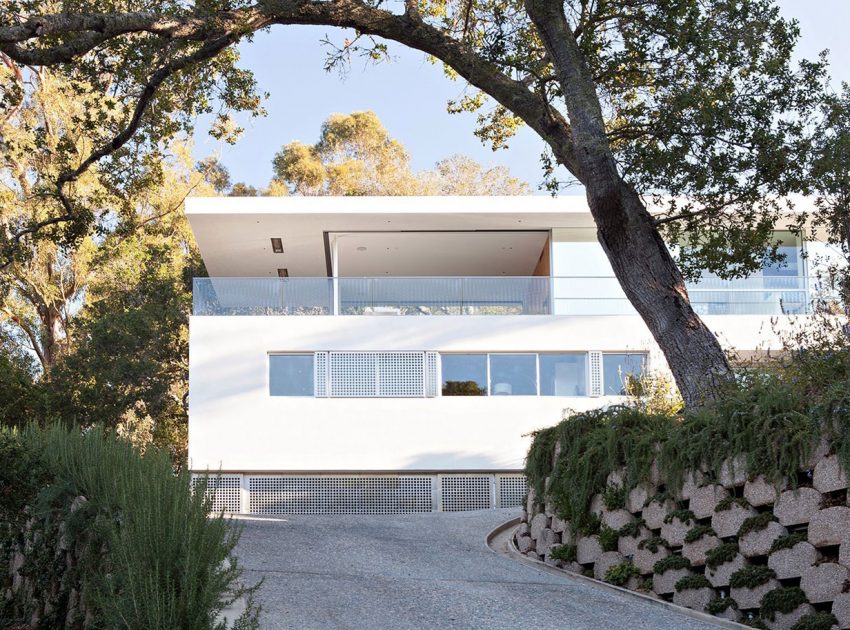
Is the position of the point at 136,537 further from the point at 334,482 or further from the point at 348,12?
the point at 334,482

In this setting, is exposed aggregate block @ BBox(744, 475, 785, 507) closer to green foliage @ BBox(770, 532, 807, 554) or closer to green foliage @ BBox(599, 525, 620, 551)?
green foliage @ BBox(770, 532, 807, 554)

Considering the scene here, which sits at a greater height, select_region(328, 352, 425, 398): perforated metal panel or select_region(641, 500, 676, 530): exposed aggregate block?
select_region(328, 352, 425, 398): perforated metal panel

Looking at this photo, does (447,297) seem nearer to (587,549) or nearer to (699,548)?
(587,549)

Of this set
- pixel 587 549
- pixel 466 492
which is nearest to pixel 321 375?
pixel 466 492

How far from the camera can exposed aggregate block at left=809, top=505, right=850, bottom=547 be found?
682cm

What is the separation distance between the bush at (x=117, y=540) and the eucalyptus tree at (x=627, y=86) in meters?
4.93

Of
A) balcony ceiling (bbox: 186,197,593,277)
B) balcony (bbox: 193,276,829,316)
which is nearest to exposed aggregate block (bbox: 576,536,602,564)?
balcony (bbox: 193,276,829,316)

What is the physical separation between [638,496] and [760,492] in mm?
1747

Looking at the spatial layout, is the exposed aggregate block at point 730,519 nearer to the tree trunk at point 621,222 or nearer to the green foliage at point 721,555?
the green foliage at point 721,555

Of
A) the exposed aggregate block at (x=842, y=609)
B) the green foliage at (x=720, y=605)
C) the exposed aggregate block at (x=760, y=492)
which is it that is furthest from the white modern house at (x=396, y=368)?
the exposed aggregate block at (x=842, y=609)

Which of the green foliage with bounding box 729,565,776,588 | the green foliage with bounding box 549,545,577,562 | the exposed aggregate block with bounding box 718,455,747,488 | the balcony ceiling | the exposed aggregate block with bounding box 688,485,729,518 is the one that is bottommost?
the green foliage with bounding box 549,545,577,562

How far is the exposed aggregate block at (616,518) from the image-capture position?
30.9 ft

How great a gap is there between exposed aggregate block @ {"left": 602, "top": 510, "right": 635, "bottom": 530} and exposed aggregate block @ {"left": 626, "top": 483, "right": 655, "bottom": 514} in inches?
2.4

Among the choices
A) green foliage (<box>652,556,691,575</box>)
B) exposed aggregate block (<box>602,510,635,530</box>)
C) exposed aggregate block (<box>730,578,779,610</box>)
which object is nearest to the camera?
exposed aggregate block (<box>730,578,779,610</box>)
